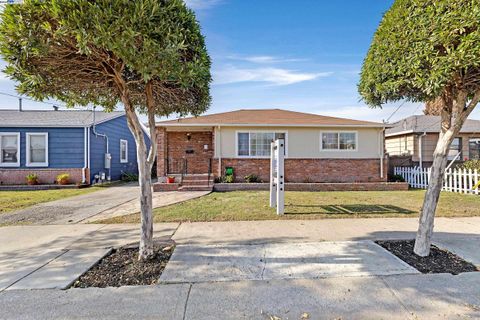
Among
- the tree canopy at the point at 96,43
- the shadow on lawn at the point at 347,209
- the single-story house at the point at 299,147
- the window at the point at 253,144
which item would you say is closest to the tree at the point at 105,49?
the tree canopy at the point at 96,43

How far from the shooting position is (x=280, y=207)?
657 centimetres

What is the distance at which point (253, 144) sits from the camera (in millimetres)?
12805

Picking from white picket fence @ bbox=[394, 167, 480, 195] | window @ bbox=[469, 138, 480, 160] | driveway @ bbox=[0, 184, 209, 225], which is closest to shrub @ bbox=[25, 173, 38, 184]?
driveway @ bbox=[0, 184, 209, 225]

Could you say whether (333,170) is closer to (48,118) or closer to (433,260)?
(433,260)

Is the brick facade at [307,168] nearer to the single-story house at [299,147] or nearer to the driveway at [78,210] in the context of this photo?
the single-story house at [299,147]

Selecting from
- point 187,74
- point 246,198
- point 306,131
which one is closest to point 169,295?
point 187,74

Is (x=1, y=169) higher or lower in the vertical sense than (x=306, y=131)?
lower

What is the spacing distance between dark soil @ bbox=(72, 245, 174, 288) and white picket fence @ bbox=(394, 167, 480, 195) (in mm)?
9879

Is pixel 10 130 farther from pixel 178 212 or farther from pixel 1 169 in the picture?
pixel 178 212

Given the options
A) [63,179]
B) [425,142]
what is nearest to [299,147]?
[425,142]

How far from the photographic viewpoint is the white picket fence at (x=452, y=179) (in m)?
9.81

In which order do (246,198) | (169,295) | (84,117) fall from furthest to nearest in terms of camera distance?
1. (84,117)
2. (246,198)
3. (169,295)

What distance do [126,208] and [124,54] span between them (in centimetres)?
588

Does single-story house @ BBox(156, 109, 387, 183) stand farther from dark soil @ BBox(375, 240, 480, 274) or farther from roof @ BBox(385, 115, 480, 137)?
dark soil @ BBox(375, 240, 480, 274)
